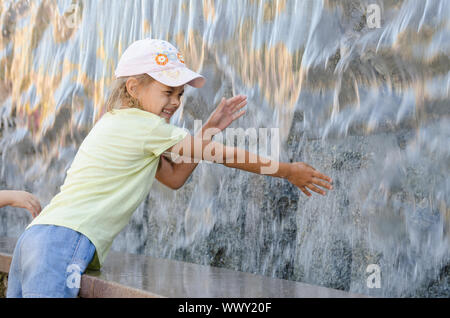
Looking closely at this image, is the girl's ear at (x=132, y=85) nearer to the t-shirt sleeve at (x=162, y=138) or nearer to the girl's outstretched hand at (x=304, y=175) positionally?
the t-shirt sleeve at (x=162, y=138)

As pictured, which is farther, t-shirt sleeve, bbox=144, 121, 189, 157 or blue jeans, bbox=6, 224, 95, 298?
t-shirt sleeve, bbox=144, 121, 189, 157

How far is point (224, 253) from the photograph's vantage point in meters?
3.35

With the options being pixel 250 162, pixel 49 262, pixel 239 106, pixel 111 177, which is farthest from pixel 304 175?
pixel 49 262

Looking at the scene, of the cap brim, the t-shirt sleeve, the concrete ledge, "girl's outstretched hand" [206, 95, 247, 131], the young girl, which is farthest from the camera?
"girl's outstretched hand" [206, 95, 247, 131]

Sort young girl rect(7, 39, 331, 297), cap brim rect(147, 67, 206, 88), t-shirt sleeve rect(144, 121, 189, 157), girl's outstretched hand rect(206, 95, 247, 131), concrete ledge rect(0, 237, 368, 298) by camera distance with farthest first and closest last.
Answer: girl's outstretched hand rect(206, 95, 247, 131) < cap brim rect(147, 67, 206, 88) < t-shirt sleeve rect(144, 121, 189, 157) < young girl rect(7, 39, 331, 297) < concrete ledge rect(0, 237, 368, 298)

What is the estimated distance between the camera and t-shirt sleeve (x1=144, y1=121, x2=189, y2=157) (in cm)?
247

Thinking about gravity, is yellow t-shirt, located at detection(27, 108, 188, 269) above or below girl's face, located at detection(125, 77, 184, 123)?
below

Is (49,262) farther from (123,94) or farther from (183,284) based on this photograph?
(123,94)

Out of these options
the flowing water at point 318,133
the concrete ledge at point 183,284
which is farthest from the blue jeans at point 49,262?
the flowing water at point 318,133

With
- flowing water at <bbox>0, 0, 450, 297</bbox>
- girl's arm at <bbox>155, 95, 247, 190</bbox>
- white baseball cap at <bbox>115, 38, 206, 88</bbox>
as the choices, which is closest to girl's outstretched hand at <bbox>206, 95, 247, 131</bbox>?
girl's arm at <bbox>155, 95, 247, 190</bbox>

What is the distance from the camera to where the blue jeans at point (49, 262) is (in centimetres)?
231

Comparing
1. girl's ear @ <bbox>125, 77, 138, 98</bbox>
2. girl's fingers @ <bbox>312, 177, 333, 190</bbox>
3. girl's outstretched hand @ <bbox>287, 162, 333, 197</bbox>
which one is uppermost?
girl's ear @ <bbox>125, 77, 138, 98</bbox>

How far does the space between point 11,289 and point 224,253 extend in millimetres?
1164

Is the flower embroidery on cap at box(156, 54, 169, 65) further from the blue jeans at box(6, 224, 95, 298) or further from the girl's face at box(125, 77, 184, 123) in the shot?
the blue jeans at box(6, 224, 95, 298)
